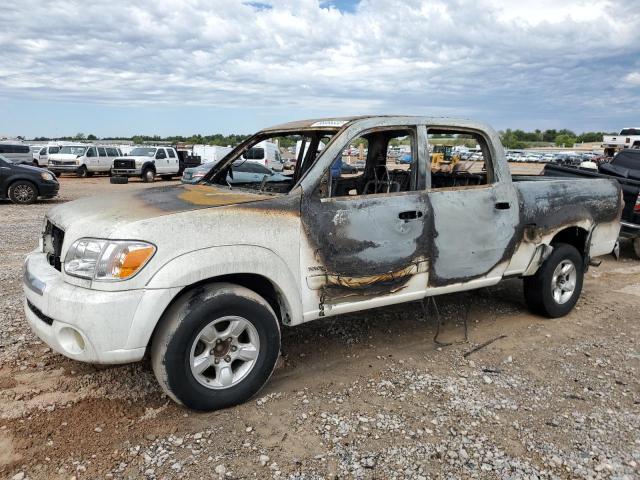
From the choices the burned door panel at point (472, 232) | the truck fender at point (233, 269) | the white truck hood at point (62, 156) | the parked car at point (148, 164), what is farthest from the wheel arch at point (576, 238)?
the white truck hood at point (62, 156)

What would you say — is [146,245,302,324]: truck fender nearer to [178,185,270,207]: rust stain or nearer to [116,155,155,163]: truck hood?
[178,185,270,207]: rust stain

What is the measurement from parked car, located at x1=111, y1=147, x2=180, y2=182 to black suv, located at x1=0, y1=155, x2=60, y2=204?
13.3 meters

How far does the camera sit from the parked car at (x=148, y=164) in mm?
28000

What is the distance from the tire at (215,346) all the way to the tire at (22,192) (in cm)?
1330

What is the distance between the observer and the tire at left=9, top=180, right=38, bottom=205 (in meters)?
14.4

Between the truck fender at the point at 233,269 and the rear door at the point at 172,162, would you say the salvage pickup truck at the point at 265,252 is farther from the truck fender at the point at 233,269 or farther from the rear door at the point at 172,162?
the rear door at the point at 172,162

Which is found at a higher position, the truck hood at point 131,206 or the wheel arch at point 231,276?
the truck hood at point 131,206

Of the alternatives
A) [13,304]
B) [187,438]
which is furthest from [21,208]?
[187,438]

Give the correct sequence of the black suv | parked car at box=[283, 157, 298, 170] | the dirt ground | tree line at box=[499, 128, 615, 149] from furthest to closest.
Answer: tree line at box=[499, 128, 615, 149]
the black suv
parked car at box=[283, 157, 298, 170]
the dirt ground

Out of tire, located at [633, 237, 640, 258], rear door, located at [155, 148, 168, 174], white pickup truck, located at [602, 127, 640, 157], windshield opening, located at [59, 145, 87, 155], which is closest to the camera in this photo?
tire, located at [633, 237, 640, 258]

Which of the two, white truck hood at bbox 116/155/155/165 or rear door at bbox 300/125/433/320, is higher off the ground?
rear door at bbox 300/125/433/320

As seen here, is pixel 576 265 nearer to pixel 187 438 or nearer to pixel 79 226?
pixel 187 438

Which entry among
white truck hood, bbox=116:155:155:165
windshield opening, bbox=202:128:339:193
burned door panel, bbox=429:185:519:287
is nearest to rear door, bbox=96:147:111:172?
white truck hood, bbox=116:155:155:165

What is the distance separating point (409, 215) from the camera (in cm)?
407
